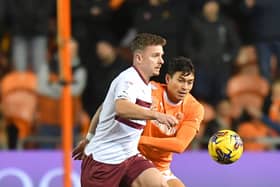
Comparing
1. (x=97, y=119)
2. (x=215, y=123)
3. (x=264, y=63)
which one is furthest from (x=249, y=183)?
(x=97, y=119)

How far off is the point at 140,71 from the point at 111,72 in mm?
4749

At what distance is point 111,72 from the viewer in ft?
41.4

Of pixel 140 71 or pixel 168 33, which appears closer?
pixel 140 71

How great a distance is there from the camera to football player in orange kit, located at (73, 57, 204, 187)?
322 inches

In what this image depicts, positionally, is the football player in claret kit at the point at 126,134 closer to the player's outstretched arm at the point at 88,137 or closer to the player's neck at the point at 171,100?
the player's outstretched arm at the point at 88,137

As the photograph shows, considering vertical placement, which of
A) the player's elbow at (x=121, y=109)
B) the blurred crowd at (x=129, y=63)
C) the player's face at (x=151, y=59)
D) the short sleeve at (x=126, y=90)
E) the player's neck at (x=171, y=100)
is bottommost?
the blurred crowd at (x=129, y=63)

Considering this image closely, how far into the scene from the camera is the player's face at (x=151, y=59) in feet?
25.7

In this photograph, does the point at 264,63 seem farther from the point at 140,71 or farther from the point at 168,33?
the point at 140,71

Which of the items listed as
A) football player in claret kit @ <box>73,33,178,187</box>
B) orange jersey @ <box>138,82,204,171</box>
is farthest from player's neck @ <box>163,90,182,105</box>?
football player in claret kit @ <box>73,33,178,187</box>

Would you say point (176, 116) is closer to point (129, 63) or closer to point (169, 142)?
point (169, 142)

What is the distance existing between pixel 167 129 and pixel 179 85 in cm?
41

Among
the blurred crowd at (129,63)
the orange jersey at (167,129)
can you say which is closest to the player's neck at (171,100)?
the orange jersey at (167,129)

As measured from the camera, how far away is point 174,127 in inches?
327

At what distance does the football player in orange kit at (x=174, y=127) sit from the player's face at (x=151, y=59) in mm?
421
